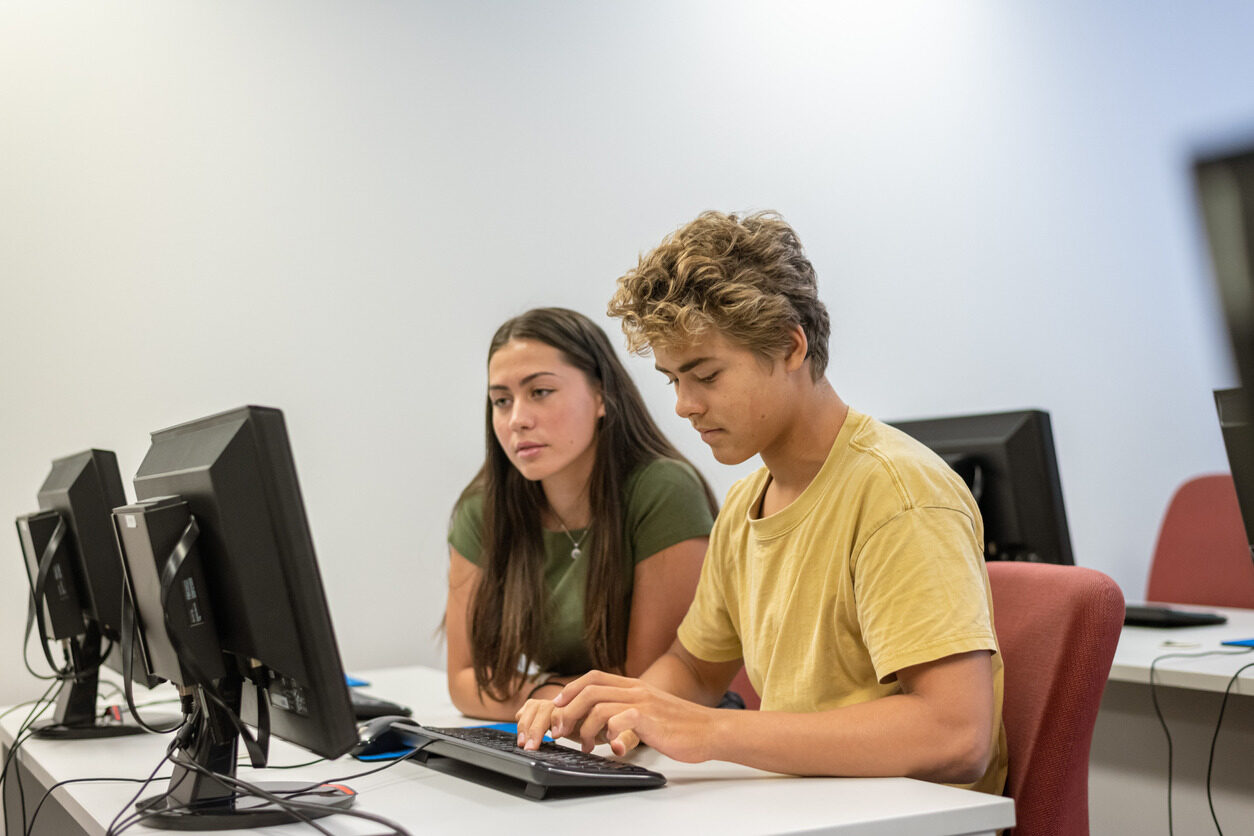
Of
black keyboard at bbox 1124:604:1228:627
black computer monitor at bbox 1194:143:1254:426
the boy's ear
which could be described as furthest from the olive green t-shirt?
black keyboard at bbox 1124:604:1228:627

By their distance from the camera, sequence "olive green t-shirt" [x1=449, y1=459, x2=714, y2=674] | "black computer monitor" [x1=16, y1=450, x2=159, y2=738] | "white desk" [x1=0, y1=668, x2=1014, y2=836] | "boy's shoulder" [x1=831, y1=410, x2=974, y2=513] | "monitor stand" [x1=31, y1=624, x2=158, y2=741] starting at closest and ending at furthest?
"white desk" [x1=0, y1=668, x2=1014, y2=836], "boy's shoulder" [x1=831, y1=410, x2=974, y2=513], "black computer monitor" [x1=16, y1=450, x2=159, y2=738], "monitor stand" [x1=31, y1=624, x2=158, y2=741], "olive green t-shirt" [x1=449, y1=459, x2=714, y2=674]

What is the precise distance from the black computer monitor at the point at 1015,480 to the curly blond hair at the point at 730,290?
85 cm

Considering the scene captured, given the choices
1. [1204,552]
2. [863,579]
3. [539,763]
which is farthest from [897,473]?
[1204,552]

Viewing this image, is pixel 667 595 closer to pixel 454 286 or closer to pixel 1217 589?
pixel 454 286

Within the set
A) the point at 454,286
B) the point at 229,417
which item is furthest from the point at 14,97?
the point at 229,417

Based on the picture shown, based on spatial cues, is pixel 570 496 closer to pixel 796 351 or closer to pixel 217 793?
pixel 796 351

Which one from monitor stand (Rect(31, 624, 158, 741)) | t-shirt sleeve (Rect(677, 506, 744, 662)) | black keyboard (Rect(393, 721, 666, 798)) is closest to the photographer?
black keyboard (Rect(393, 721, 666, 798))

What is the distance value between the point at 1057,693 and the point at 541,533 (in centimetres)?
98

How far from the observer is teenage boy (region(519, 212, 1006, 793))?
3.87 ft

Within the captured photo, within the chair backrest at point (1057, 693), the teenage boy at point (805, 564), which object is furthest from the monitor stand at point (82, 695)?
the chair backrest at point (1057, 693)

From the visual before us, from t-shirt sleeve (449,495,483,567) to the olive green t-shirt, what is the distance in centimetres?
13

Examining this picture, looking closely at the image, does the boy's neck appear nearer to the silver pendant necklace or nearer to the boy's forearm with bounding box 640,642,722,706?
the boy's forearm with bounding box 640,642,722,706

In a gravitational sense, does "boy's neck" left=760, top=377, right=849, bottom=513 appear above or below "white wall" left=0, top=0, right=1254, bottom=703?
below

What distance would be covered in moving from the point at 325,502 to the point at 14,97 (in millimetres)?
1074
